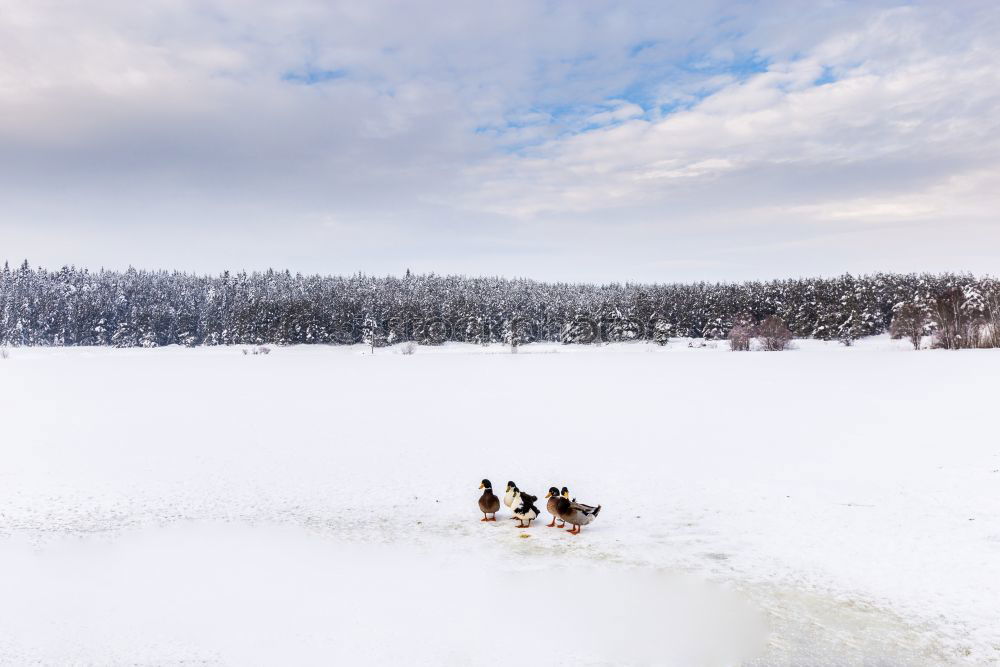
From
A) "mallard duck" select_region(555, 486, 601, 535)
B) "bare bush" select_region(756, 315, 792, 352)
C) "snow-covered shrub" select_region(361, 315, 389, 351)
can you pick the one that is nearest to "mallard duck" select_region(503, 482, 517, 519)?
"mallard duck" select_region(555, 486, 601, 535)

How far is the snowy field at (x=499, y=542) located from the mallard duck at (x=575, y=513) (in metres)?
0.33

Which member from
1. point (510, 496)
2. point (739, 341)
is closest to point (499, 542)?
point (510, 496)

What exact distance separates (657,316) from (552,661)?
4358 inches

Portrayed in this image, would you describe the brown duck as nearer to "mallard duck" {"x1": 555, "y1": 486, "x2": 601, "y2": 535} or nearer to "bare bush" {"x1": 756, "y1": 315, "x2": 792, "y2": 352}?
"mallard duck" {"x1": 555, "y1": 486, "x2": 601, "y2": 535}

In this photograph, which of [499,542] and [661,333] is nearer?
[499,542]

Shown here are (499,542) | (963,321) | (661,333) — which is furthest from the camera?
(661,333)

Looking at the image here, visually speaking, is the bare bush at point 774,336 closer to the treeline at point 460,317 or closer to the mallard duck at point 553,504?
the treeline at point 460,317

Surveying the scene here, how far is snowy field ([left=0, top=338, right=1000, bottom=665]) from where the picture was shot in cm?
712

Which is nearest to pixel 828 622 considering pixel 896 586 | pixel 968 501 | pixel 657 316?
pixel 896 586

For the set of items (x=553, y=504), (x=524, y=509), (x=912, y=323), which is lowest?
(x=524, y=509)

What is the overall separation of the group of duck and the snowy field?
30 centimetres

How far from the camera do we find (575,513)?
35.3 ft

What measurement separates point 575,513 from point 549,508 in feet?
1.88

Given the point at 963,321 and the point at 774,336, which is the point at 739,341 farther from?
the point at 963,321
